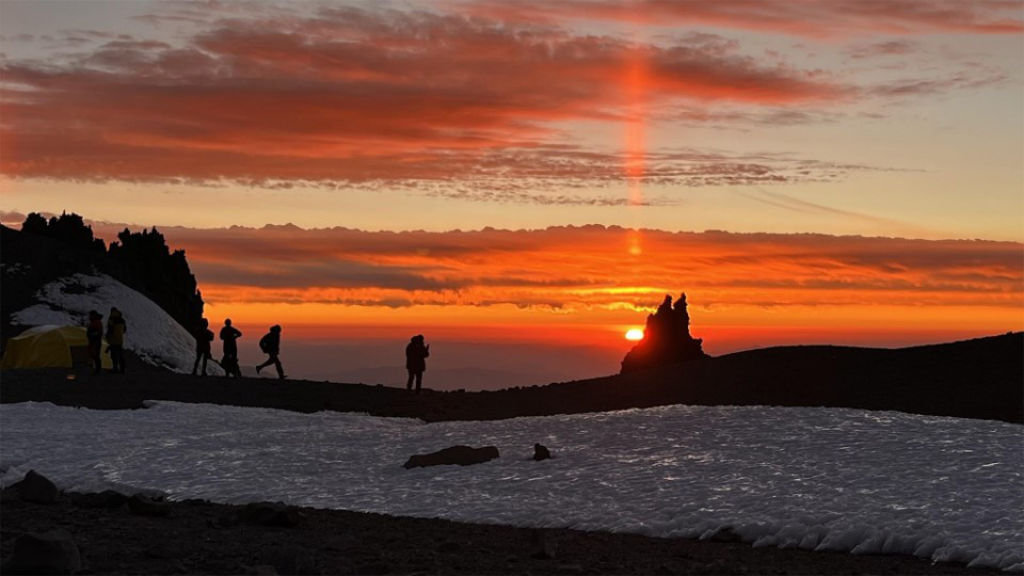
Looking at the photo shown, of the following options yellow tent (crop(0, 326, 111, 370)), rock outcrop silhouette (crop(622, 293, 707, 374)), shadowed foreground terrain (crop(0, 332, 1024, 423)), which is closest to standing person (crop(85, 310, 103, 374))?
shadowed foreground terrain (crop(0, 332, 1024, 423))

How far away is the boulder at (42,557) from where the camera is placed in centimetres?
1181

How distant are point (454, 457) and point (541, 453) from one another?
1633 mm

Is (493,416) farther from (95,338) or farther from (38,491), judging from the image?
(95,338)

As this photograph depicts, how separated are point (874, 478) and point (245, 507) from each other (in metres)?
9.90

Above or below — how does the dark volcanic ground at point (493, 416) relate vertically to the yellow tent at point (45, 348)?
below

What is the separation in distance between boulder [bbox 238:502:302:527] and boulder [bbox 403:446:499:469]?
5.11 m

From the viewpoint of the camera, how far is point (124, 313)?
84.4m

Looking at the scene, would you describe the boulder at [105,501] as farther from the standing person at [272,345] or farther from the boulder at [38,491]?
the standing person at [272,345]

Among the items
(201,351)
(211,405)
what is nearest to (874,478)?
(211,405)

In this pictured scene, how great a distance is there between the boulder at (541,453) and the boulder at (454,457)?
0.76 meters

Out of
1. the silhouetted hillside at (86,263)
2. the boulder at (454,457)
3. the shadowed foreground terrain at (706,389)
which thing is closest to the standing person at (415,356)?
the shadowed foreground terrain at (706,389)

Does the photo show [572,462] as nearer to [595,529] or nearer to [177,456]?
[595,529]

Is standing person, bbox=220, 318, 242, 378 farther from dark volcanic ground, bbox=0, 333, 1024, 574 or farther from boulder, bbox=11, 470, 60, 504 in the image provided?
boulder, bbox=11, 470, 60, 504

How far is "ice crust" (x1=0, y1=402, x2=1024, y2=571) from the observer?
1563 cm
